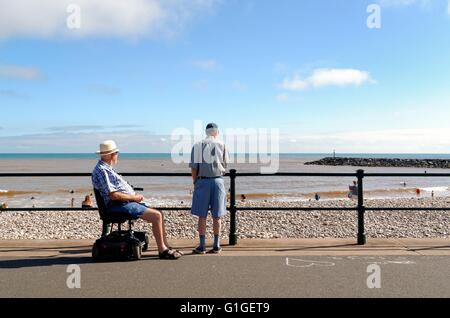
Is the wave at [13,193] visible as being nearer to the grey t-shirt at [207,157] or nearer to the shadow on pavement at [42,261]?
the shadow on pavement at [42,261]

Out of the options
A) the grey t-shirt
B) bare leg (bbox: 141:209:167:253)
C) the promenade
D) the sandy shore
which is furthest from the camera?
the sandy shore

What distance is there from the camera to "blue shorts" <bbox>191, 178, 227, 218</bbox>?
6.51 meters

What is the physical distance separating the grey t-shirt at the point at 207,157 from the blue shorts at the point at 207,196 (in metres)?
0.11

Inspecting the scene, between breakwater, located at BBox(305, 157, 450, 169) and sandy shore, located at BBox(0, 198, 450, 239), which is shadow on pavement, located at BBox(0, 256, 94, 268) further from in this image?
breakwater, located at BBox(305, 157, 450, 169)

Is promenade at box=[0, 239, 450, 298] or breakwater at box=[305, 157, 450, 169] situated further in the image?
breakwater at box=[305, 157, 450, 169]

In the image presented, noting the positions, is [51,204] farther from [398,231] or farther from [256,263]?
[256,263]

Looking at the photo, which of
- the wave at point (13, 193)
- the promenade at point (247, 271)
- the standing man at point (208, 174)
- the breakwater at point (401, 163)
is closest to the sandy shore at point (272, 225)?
the promenade at point (247, 271)

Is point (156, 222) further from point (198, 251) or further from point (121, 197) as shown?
point (198, 251)

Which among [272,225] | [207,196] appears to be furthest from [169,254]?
[272,225]

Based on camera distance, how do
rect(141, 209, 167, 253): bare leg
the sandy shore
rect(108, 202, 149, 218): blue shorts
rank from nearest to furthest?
rect(108, 202, 149, 218): blue shorts → rect(141, 209, 167, 253): bare leg → the sandy shore

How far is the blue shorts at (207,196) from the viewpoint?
651 cm

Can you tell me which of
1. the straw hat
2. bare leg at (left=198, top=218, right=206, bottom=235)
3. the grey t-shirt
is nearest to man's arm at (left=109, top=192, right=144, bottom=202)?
the straw hat

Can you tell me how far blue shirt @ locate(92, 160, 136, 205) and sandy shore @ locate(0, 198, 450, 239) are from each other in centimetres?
718
